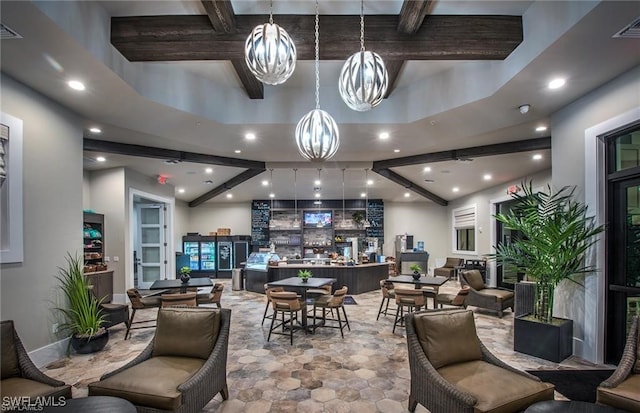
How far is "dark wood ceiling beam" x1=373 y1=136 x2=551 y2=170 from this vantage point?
6.30 metres

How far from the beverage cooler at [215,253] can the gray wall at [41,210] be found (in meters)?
7.72

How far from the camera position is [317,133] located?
294cm

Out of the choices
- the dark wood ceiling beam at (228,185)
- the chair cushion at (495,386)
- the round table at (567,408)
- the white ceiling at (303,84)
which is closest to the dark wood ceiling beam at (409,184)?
the white ceiling at (303,84)

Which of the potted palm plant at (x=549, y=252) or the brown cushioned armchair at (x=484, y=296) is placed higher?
the potted palm plant at (x=549, y=252)

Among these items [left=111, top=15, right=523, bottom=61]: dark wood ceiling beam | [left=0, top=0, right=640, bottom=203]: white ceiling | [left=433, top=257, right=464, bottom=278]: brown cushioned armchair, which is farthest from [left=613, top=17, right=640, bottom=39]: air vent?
[left=433, top=257, right=464, bottom=278]: brown cushioned armchair

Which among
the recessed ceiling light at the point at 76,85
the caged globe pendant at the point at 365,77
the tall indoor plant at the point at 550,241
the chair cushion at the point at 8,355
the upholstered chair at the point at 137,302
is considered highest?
the recessed ceiling light at the point at 76,85

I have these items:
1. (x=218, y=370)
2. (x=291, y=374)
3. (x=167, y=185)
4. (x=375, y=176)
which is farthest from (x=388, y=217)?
(x=218, y=370)

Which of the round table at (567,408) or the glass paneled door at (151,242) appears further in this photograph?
the glass paneled door at (151,242)

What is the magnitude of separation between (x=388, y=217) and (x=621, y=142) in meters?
9.65

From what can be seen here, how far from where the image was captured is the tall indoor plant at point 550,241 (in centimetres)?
407

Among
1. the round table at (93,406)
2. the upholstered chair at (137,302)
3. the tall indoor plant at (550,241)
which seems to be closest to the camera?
the round table at (93,406)

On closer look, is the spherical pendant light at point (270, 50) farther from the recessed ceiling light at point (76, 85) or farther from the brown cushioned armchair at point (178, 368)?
the recessed ceiling light at point (76, 85)

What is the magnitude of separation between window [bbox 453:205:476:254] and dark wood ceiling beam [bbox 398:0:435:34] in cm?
881

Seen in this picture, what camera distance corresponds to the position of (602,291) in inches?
158
